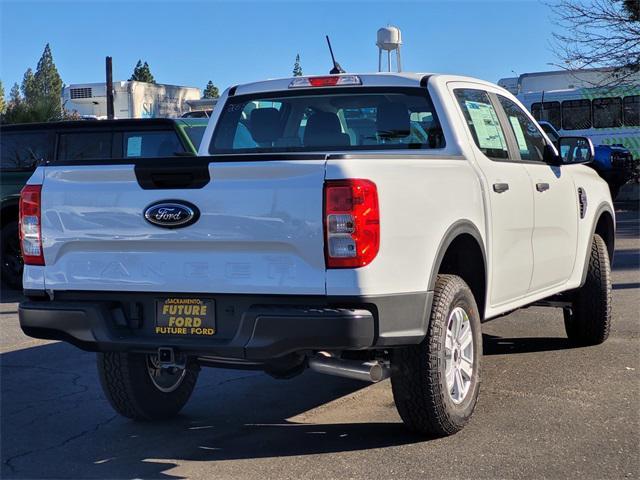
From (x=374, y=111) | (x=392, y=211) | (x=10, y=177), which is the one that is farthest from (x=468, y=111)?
(x=10, y=177)

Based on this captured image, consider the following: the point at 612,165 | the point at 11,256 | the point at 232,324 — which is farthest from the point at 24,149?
the point at 612,165

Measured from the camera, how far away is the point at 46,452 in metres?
5.07

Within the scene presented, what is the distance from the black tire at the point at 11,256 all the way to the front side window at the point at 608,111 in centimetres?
1987

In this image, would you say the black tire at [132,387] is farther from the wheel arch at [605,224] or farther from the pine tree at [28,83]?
the pine tree at [28,83]

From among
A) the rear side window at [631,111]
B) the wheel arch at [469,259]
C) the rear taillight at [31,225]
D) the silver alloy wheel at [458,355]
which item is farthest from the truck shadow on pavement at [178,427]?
the rear side window at [631,111]

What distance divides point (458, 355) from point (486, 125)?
5.59ft

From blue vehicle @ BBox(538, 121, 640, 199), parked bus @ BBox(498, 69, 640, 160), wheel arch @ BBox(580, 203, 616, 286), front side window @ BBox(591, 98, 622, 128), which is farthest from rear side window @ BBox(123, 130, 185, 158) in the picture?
front side window @ BBox(591, 98, 622, 128)

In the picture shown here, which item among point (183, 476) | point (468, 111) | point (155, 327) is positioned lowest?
point (183, 476)

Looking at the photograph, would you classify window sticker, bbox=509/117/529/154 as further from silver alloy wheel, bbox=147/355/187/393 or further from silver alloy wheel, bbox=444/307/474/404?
silver alloy wheel, bbox=147/355/187/393

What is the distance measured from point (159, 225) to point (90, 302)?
22.3 inches

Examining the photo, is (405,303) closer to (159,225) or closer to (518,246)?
(159,225)

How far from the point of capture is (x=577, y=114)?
27375 mm

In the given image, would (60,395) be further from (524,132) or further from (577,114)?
(577,114)

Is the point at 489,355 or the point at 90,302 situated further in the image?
the point at 489,355
